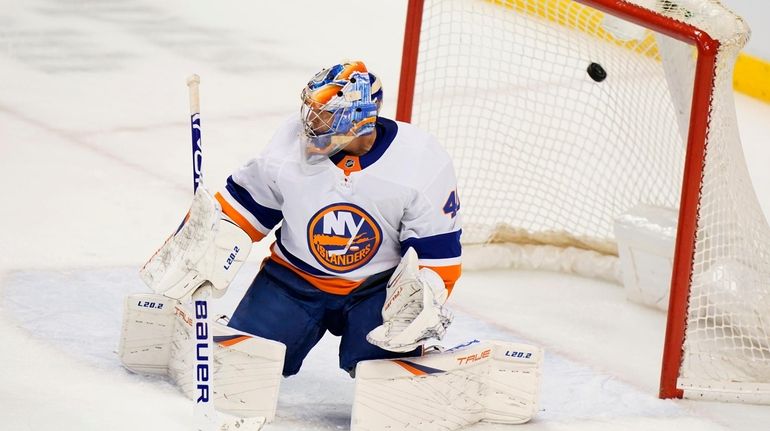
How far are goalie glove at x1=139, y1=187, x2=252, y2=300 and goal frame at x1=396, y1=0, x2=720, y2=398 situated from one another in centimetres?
120

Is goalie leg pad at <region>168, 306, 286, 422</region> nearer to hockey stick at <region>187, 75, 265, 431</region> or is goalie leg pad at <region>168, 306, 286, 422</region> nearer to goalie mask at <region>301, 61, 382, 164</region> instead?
hockey stick at <region>187, 75, 265, 431</region>

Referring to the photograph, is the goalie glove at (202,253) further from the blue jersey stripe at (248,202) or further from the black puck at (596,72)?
the black puck at (596,72)

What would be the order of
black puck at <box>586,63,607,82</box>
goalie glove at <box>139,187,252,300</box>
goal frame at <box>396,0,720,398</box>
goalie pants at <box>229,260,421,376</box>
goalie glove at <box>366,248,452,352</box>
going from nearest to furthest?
goalie glove at <box>139,187,252,300</box>, goalie glove at <box>366,248,452,352</box>, goalie pants at <box>229,260,421,376</box>, goal frame at <box>396,0,720,398</box>, black puck at <box>586,63,607,82</box>

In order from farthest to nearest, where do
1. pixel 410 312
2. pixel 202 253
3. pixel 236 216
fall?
pixel 236 216, pixel 410 312, pixel 202 253

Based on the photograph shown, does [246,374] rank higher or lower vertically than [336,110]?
lower

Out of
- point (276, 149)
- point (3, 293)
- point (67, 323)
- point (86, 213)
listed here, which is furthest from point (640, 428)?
point (86, 213)

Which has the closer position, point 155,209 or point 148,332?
point 148,332

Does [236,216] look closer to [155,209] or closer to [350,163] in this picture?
[350,163]

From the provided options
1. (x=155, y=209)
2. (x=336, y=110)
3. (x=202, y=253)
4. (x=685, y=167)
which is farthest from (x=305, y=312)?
(x=155, y=209)

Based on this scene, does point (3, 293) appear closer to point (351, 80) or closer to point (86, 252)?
point (86, 252)

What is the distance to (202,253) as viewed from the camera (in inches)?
104

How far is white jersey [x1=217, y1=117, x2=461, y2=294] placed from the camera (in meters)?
3.04

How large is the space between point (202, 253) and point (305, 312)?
61 centimetres

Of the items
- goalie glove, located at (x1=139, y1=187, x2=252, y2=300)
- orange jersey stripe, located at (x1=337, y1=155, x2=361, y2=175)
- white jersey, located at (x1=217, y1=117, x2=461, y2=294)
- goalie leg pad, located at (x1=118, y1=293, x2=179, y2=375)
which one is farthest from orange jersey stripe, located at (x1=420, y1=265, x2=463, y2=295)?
goalie leg pad, located at (x1=118, y1=293, x2=179, y2=375)
